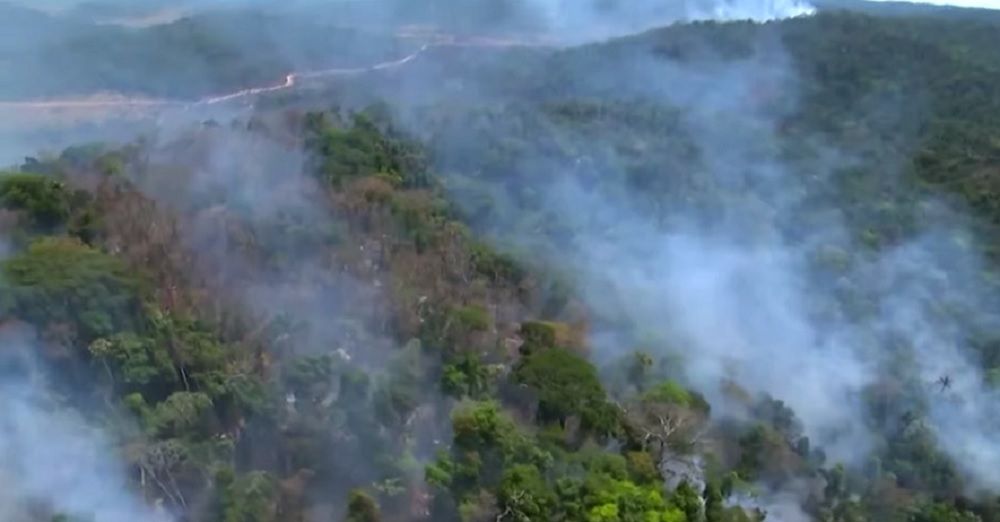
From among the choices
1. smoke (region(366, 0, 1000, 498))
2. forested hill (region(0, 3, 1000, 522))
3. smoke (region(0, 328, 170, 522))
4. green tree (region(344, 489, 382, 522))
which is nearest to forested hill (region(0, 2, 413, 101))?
forested hill (region(0, 3, 1000, 522))

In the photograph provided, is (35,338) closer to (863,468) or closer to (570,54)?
(863,468)

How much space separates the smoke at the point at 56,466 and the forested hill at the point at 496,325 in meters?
0.03

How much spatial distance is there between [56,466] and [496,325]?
22.8ft

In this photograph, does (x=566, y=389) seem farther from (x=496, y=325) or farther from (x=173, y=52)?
(x=173, y=52)

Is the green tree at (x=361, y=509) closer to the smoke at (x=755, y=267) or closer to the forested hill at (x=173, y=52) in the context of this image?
the smoke at (x=755, y=267)

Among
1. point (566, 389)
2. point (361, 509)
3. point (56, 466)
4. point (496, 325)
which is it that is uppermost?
point (566, 389)

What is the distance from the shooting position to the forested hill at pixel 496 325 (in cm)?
1290

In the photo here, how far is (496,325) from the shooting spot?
17.3 m

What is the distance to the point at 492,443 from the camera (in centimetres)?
1286

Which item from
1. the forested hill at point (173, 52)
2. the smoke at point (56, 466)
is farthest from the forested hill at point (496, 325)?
the forested hill at point (173, 52)

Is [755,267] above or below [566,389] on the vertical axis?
below

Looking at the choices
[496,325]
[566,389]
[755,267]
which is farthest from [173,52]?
[566,389]

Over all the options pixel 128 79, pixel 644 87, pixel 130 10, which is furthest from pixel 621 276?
pixel 130 10

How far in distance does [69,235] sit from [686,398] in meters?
9.83
